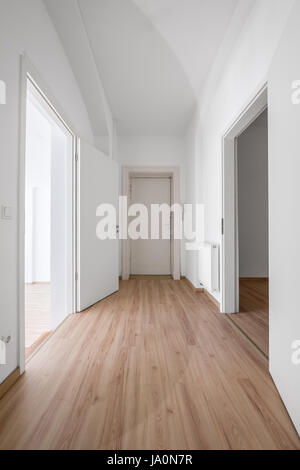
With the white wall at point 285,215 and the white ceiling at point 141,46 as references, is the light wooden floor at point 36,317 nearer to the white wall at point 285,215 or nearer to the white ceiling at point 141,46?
the white wall at point 285,215

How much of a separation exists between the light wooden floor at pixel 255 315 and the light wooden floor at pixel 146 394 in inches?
4.3

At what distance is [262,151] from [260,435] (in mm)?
4666

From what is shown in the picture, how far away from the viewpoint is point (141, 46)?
2.54 m

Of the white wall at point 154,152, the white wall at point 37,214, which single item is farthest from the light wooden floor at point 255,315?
the white wall at point 37,214

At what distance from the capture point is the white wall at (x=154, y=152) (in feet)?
15.5

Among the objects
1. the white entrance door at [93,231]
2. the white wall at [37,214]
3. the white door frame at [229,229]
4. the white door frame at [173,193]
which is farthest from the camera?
the white door frame at [173,193]

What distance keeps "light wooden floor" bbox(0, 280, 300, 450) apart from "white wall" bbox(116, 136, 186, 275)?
2.80 meters

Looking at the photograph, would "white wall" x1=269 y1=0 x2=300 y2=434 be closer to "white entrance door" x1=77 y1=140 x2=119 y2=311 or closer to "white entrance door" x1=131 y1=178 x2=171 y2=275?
"white entrance door" x1=77 y1=140 x2=119 y2=311

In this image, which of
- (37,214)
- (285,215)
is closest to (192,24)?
(285,215)

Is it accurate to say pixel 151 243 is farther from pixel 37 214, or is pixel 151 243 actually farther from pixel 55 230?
pixel 55 230
